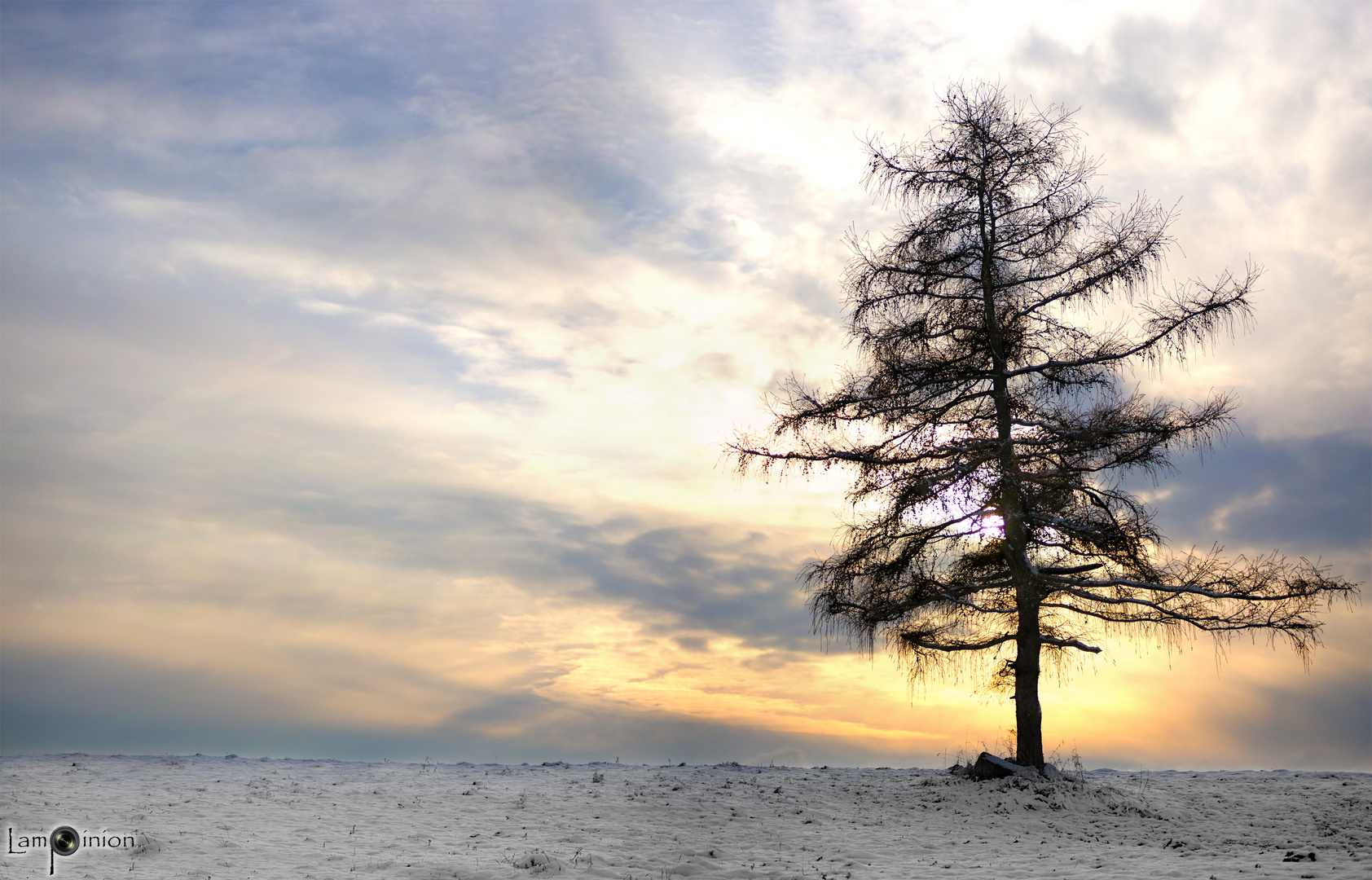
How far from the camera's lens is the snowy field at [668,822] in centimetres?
1190

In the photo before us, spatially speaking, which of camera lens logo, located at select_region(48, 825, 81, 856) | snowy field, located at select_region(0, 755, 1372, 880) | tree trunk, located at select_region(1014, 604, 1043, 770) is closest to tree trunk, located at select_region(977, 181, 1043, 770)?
tree trunk, located at select_region(1014, 604, 1043, 770)

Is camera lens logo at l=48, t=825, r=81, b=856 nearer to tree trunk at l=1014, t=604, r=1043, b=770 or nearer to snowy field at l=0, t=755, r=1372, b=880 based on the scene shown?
snowy field at l=0, t=755, r=1372, b=880

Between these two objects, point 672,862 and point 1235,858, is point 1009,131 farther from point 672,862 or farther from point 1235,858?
point 672,862

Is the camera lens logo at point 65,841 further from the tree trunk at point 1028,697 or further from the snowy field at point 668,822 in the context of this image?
the tree trunk at point 1028,697

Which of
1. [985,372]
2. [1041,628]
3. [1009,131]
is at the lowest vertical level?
[1041,628]

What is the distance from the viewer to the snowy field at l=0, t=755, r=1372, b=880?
1190 centimetres

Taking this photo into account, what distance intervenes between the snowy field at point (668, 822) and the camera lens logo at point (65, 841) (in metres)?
0.13

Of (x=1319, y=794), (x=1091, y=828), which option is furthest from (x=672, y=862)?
(x=1319, y=794)

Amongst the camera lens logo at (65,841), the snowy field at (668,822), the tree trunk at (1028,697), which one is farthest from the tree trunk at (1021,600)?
the camera lens logo at (65,841)

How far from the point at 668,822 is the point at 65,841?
852 centimetres

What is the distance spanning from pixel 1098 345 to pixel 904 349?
3.71 metres

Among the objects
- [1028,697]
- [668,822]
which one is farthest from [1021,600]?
[668,822]

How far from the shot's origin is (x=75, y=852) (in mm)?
12477

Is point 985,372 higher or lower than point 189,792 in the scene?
higher
